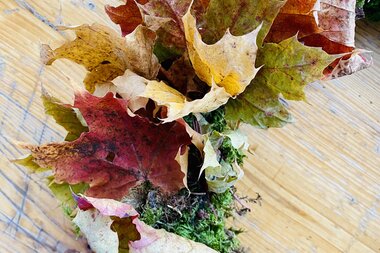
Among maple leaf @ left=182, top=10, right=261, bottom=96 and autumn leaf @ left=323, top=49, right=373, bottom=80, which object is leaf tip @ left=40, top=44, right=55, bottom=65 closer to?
maple leaf @ left=182, top=10, right=261, bottom=96

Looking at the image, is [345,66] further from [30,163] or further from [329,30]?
[30,163]

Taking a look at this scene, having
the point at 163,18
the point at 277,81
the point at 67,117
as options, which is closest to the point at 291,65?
the point at 277,81

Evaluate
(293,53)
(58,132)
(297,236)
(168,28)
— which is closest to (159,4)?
(168,28)

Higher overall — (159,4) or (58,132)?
(159,4)

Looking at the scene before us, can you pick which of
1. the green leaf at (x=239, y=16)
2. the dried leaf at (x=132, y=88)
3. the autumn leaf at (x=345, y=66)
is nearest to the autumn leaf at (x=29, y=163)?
the dried leaf at (x=132, y=88)

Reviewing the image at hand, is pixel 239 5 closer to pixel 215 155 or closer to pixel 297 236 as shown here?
pixel 215 155

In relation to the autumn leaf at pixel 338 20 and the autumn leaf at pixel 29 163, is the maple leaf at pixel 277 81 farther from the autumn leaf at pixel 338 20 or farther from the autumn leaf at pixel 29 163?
the autumn leaf at pixel 29 163

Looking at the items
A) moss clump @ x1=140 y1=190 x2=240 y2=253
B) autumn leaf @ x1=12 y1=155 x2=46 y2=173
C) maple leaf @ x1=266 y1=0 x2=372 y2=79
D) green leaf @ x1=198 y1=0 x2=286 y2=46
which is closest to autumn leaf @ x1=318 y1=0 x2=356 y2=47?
maple leaf @ x1=266 y1=0 x2=372 y2=79
